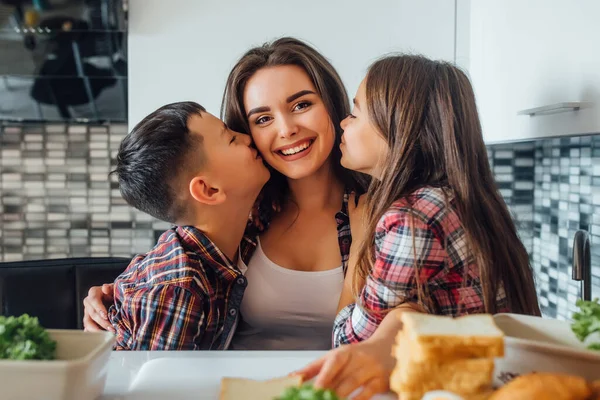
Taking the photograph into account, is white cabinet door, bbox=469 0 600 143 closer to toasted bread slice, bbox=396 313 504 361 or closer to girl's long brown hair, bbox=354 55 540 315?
girl's long brown hair, bbox=354 55 540 315

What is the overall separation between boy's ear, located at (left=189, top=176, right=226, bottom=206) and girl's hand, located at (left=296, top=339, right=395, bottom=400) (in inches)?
23.8

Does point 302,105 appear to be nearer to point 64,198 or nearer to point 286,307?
point 286,307

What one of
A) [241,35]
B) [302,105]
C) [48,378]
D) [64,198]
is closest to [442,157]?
[302,105]

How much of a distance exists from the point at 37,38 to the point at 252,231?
38.4 inches

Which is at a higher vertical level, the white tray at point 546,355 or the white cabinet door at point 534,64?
the white cabinet door at point 534,64

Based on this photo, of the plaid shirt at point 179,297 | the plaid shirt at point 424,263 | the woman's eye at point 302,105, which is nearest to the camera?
the plaid shirt at point 424,263

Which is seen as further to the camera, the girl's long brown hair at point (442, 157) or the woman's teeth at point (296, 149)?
the woman's teeth at point (296, 149)

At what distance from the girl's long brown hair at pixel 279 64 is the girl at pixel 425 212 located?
24 centimetres

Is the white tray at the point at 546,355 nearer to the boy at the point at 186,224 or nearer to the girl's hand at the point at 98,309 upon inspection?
the boy at the point at 186,224

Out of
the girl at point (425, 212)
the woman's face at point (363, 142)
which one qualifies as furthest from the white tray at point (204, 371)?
the woman's face at point (363, 142)

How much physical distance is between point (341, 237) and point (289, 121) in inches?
10.6

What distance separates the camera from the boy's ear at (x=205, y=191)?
1211mm

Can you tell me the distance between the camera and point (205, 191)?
123cm

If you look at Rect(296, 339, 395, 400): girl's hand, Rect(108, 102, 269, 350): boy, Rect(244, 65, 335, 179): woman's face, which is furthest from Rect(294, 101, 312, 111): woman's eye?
Rect(296, 339, 395, 400): girl's hand
